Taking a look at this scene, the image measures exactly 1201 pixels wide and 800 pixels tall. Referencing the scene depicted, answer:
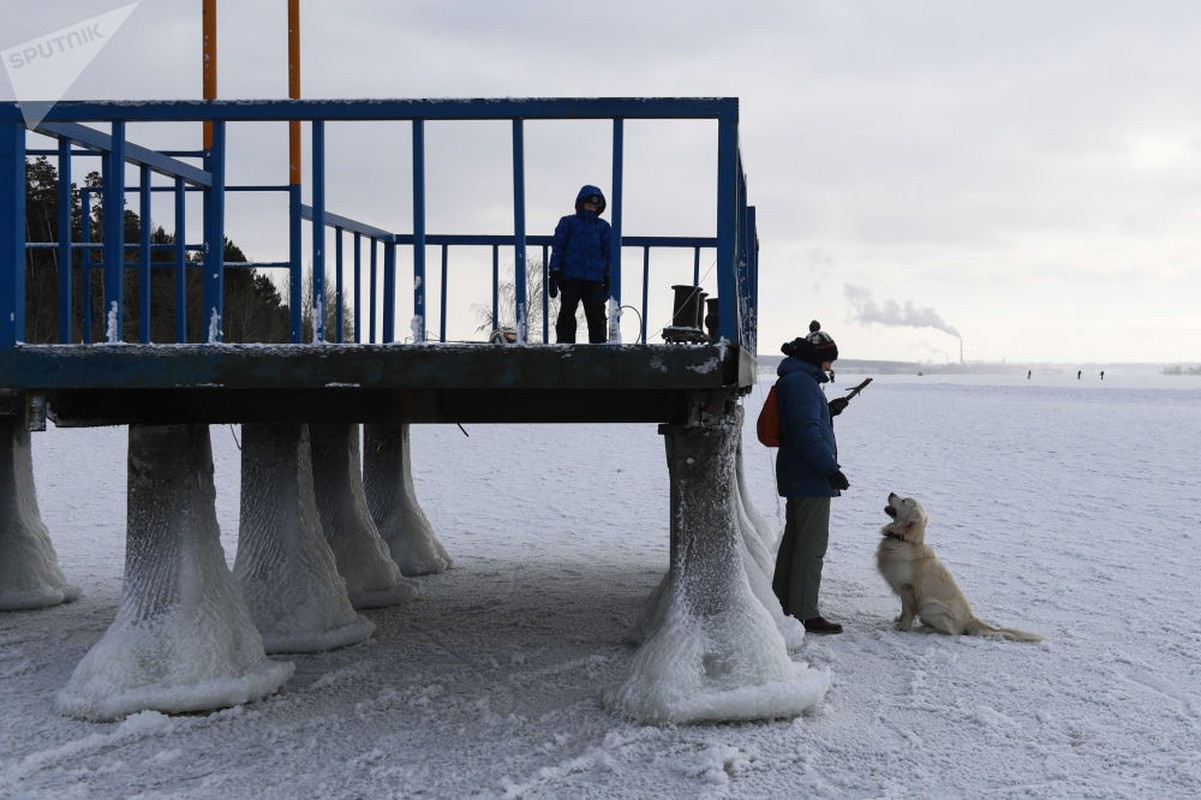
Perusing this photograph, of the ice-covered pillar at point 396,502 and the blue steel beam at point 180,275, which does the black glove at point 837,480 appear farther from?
the ice-covered pillar at point 396,502

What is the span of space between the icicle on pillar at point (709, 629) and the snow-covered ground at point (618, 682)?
13cm

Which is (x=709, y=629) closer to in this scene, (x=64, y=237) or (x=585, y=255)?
(x=585, y=255)

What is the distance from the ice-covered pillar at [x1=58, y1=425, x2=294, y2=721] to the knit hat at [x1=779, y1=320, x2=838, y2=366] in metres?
3.43

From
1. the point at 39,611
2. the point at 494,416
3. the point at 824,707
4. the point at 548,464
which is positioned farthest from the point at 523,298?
the point at 548,464

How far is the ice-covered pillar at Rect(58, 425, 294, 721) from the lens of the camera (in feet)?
17.9

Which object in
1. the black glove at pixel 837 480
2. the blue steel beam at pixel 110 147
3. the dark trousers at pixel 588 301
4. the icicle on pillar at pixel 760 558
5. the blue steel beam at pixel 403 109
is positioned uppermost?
the blue steel beam at pixel 110 147

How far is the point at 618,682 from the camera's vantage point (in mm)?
5688

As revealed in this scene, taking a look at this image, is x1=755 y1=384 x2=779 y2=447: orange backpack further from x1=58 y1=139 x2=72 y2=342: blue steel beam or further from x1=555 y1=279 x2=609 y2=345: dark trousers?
x1=58 y1=139 x2=72 y2=342: blue steel beam

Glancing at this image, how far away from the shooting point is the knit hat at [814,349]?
22.9ft

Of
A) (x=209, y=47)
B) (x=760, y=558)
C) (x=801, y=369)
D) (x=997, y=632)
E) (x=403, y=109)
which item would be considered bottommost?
(x=997, y=632)

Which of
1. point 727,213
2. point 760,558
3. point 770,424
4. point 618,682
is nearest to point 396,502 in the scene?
point 760,558

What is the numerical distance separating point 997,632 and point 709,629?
2398mm

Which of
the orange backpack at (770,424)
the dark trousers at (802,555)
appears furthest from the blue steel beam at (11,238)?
the dark trousers at (802,555)

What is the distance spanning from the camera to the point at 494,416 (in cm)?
612
